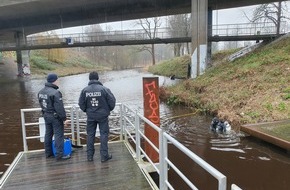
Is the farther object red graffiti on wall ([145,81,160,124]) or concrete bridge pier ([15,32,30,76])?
concrete bridge pier ([15,32,30,76])

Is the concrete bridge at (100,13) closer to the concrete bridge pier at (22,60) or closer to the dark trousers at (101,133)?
the concrete bridge pier at (22,60)

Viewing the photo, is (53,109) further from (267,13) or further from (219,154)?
(267,13)

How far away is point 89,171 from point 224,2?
24964 mm

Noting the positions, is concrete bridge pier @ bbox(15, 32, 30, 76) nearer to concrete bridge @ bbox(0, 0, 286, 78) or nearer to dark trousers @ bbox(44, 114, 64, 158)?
concrete bridge @ bbox(0, 0, 286, 78)

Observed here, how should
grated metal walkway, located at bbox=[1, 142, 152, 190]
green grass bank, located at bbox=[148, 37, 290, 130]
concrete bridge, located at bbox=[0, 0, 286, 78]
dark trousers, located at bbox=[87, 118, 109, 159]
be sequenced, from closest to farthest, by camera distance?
1. grated metal walkway, located at bbox=[1, 142, 152, 190]
2. dark trousers, located at bbox=[87, 118, 109, 159]
3. green grass bank, located at bbox=[148, 37, 290, 130]
4. concrete bridge, located at bbox=[0, 0, 286, 78]

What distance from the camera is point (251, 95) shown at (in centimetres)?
1194

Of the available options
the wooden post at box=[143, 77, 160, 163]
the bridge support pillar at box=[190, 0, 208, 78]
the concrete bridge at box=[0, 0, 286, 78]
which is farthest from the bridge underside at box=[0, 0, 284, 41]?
the wooden post at box=[143, 77, 160, 163]

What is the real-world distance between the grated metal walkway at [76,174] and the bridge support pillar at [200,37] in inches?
613

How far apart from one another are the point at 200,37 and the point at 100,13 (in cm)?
1566

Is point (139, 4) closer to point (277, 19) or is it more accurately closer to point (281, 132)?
point (277, 19)

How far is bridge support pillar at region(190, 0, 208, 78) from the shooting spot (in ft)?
67.5

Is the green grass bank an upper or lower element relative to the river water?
upper

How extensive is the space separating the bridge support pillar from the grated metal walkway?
51.1 feet

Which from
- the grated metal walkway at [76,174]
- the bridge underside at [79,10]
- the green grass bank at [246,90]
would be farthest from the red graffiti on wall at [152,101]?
the bridge underside at [79,10]
